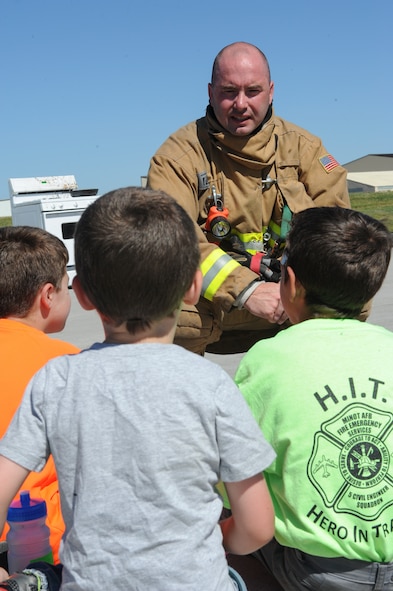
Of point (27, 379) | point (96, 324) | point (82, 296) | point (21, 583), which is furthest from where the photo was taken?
point (96, 324)

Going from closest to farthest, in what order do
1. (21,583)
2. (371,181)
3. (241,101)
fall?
(21,583)
(241,101)
(371,181)

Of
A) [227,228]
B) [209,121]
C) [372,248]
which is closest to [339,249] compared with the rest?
[372,248]

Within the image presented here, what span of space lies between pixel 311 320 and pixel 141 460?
823mm

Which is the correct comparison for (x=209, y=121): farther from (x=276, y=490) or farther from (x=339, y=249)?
(x=276, y=490)

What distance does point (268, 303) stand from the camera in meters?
3.33

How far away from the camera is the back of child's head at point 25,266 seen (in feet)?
9.34

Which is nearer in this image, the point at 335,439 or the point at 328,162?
the point at 335,439

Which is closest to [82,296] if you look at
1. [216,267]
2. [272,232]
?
[216,267]

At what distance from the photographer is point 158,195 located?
68.7 inches

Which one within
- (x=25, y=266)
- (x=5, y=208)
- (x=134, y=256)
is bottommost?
(x=5, y=208)

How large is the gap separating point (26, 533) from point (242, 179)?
2.16m

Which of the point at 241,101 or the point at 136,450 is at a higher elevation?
the point at 241,101

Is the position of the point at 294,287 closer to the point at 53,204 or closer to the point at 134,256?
the point at 134,256

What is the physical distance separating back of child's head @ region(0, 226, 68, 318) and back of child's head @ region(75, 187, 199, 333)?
120 cm
